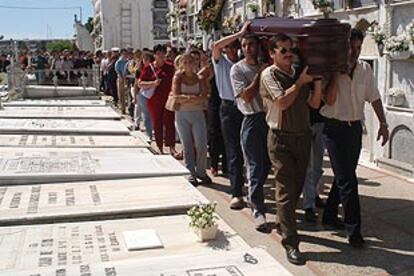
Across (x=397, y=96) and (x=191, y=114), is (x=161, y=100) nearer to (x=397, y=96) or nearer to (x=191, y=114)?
(x=191, y=114)

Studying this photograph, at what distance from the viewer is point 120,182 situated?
5266 mm

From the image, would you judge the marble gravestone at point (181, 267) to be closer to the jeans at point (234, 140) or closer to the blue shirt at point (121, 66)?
the jeans at point (234, 140)

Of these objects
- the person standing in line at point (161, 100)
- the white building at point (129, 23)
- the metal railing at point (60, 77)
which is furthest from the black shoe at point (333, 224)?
the white building at point (129, 23)

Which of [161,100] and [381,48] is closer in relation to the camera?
[381,48]

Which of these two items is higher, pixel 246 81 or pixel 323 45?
pixel 323 45

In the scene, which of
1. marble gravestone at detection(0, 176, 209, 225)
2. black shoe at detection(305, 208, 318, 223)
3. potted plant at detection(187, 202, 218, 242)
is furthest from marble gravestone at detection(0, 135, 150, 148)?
potted plant at detection(187, 202, 218, 242)

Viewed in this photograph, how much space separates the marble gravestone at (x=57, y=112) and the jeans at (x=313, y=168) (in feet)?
20.3

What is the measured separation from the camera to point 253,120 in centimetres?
491

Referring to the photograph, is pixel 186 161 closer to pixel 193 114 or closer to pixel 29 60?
pixel 193 114

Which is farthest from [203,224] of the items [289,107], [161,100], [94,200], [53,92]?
[53,92]

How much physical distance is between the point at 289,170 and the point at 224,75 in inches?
72.3

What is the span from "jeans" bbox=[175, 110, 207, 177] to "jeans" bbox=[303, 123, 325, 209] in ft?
5.65

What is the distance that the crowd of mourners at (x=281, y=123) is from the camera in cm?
410

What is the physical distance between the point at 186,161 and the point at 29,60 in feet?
55.1
